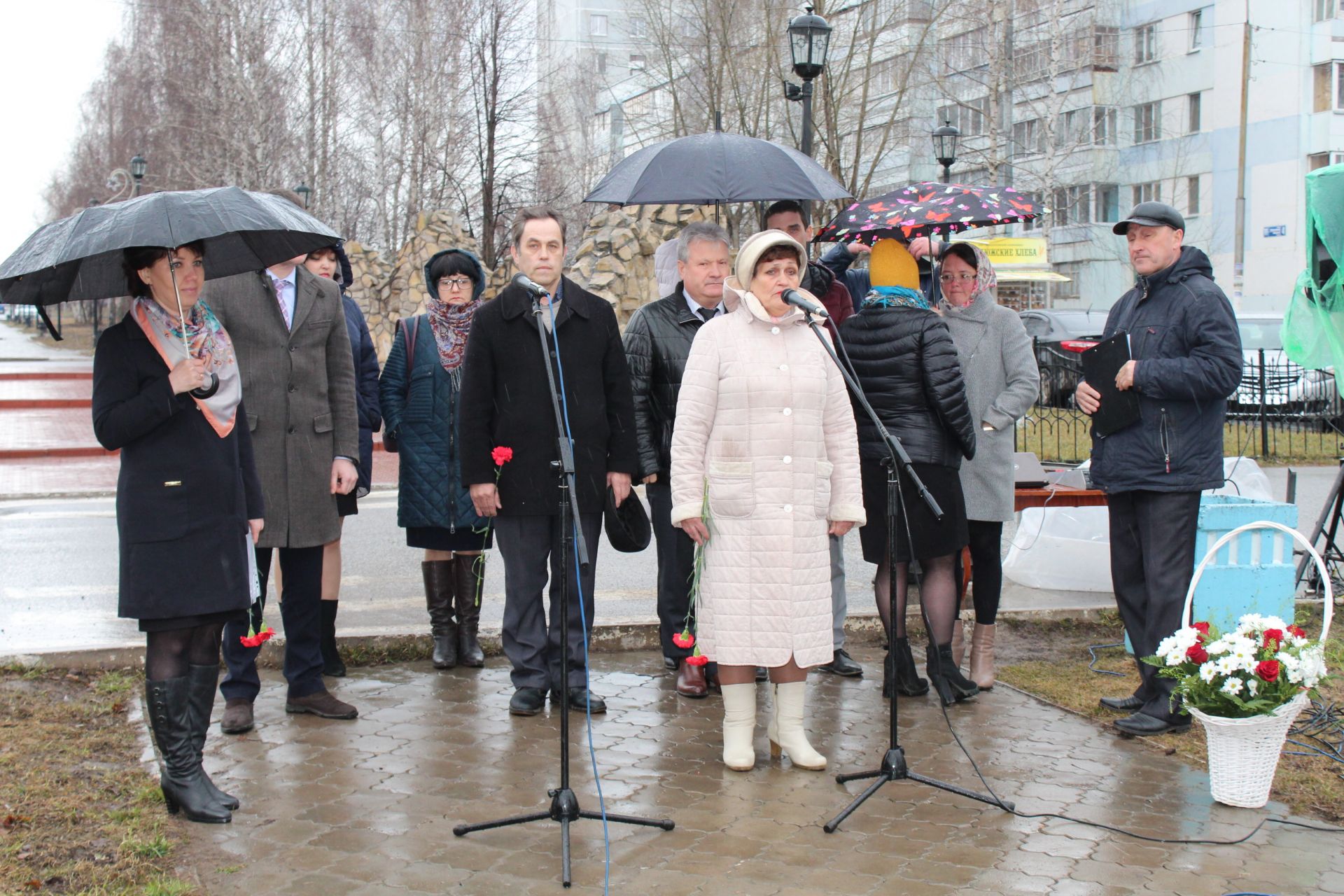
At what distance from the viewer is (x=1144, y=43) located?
4456 cm

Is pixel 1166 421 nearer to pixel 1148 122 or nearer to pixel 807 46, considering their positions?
pixel 807 46

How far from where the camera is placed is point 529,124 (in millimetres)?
31172

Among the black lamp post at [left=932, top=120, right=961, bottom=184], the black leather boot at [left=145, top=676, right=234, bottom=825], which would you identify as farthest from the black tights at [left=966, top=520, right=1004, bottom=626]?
the black lamp post at [left=932, top=120, right=961, bottom=184]

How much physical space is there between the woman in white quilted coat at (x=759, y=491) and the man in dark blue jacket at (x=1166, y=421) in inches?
55.0

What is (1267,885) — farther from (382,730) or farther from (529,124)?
(529,124)

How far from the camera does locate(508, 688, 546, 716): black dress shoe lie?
5578 mm

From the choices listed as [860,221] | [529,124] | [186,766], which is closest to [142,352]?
[186,766]

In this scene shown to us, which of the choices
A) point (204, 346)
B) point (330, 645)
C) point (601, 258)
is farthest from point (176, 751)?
point (601, 258)

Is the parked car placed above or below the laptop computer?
above

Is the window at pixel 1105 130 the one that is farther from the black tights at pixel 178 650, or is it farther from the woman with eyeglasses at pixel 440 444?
the black tights at pixel 178 650

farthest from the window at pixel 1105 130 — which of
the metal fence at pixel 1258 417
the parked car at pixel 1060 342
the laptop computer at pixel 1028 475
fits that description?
the laptop computer at pixel 1028 475

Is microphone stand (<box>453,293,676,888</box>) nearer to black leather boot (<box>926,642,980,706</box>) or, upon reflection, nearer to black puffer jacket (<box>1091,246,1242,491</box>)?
black leather boot (<box>926,642,980,706</box>)

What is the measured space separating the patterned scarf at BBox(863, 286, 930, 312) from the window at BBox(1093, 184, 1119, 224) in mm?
43030

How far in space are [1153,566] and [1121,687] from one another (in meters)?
0.87
